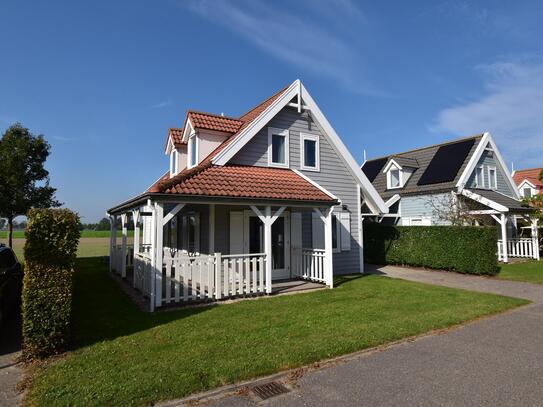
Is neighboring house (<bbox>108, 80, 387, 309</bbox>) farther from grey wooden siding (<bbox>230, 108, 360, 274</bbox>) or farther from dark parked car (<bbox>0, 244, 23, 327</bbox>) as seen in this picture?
dark parked car (<bbox>0, 244, 23, 327</bbox>)

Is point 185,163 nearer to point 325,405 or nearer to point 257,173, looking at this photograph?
point 257,173

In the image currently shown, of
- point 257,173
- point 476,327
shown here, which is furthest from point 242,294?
point 476,327

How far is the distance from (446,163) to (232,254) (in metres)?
17.8

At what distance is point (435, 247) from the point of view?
650 inches

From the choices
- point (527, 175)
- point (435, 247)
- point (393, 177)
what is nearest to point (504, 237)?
point (435, 247)

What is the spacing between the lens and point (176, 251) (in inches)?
595

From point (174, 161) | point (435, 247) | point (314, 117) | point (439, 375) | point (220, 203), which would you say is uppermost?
point (314, 117)

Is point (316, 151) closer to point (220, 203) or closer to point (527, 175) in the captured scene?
point (220, 203)

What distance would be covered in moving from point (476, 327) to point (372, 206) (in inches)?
364

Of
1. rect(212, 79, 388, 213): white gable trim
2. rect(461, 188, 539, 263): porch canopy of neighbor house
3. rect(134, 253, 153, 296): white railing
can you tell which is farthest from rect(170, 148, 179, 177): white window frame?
rect(461, 188, 539, 263): porch canopy of neighbor house

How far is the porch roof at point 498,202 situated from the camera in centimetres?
1902

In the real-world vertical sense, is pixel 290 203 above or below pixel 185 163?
below

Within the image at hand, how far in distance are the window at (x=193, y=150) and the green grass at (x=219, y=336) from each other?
19.5 ft

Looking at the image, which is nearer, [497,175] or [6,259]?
[6,259]
